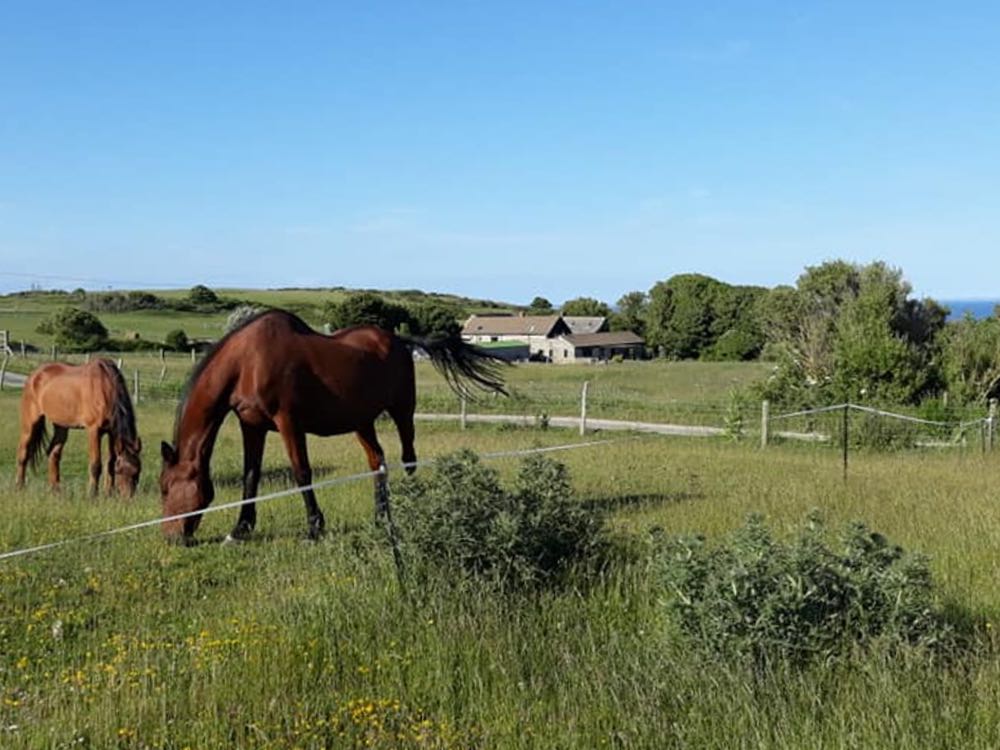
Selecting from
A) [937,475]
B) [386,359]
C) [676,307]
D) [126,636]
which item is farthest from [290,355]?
[676,307]

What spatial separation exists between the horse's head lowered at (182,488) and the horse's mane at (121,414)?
121 inches

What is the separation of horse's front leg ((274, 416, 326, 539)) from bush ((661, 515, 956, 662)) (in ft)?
15.2

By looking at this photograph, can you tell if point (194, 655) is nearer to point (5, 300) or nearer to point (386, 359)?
point (386, 359)

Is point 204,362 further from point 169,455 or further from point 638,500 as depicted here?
point 638,500

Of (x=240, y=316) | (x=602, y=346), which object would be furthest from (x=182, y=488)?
(x=602, y=346)

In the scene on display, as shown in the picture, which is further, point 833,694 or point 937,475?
point 937,475

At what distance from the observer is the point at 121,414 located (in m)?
11.8

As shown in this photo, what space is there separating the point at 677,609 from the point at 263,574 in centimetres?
367

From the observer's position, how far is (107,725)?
4270 millimetres

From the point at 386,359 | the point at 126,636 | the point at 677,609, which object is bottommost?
the point at 126,636

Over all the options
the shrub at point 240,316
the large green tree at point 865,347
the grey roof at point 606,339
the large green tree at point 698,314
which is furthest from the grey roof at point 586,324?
the shrub at point 240,316

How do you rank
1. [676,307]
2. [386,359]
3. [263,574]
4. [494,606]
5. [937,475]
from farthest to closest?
1. [676,307]
2. [937,475]
3. [386,359]
4. [263,574]
5. [494,606]

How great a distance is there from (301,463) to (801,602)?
18.7 ft

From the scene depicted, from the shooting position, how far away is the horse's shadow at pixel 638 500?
10.7 metres
